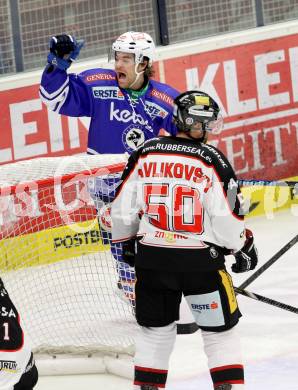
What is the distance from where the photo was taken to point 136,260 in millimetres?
4016

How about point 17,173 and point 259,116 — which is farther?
point 259,116

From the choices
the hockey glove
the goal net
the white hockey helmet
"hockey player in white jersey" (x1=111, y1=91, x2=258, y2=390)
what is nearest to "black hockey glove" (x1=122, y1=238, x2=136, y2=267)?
"hockey player in white jersey" (x1=111, y1=91, x2=258, y2=390)

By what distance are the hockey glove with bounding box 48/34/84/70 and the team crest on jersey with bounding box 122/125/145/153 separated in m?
0.45

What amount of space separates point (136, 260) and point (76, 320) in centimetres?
127

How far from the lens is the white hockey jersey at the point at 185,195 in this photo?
3.86m

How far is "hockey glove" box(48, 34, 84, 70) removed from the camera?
5035mm

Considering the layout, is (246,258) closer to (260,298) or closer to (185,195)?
(185,195)

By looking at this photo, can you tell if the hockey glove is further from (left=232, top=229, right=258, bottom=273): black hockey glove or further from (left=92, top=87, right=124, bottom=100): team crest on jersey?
(left=232, top=229, right=258, bottom=273): black hockey glove

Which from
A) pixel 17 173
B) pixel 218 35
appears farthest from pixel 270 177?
pixel 17 173

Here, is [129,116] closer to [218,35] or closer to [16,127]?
[16,127]

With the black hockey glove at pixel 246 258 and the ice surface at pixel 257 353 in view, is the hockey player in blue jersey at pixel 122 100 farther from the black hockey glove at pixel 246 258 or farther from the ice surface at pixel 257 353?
the black hockey glove at pixel 246 258

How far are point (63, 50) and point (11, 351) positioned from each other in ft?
5.74

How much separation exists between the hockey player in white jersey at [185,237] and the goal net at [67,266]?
2.58 ft

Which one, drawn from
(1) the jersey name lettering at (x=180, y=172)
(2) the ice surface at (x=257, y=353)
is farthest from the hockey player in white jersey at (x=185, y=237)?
(2) the ice surface at (x=257, y=353)
